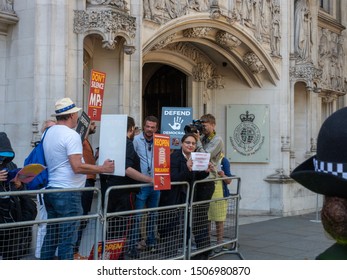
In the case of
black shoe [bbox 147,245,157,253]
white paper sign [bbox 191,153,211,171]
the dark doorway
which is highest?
the dark doorway

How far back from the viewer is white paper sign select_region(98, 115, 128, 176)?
5.31 metres

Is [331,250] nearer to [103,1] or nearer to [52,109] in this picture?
[52,109]

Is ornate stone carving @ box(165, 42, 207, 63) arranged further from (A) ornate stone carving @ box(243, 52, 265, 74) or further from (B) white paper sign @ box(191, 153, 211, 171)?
(B) white paper sign @ box(191, 153, 211, 171)

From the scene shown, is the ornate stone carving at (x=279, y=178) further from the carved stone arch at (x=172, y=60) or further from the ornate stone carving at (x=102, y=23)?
the ornate stone carving at (x=102, y=23)

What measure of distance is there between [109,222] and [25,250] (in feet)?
3.28

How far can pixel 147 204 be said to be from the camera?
7625mm

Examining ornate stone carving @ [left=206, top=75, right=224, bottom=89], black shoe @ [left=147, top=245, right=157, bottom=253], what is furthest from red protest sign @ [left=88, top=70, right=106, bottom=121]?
ornate stone carving @ [left=206, top=75, right=224, bottom=89]

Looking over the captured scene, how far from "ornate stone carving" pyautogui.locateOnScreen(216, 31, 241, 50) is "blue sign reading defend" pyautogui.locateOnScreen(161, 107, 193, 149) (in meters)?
4.75

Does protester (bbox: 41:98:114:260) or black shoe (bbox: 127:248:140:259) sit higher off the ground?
protester (bbox: 41:98:114:260)

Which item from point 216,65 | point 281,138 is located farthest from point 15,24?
point 281,138

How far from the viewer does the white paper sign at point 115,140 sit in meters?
5.31

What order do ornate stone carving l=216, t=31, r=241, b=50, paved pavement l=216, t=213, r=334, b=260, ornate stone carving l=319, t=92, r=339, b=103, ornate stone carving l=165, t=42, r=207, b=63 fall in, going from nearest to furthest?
paved pavement l=216, t=213, r=334, b=260, ornate stone carving l=216, t=31, r=241, b=50, ornate stone carving l=165, t=42, r=207, b=63, ornate stone carving l=319, t=92, r=339, b=103

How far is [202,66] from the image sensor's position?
45.9ft

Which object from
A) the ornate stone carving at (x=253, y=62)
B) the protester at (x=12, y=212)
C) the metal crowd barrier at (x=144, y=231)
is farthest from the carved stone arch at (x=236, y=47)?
the protester at (x=12, y=212)
